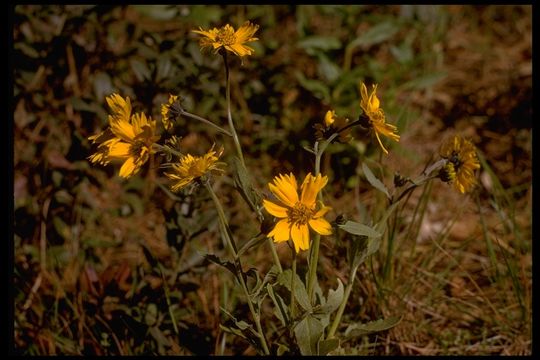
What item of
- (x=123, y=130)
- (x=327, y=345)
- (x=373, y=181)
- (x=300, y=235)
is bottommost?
(x=327, y=345)

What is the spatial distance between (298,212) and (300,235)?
5 centimetres

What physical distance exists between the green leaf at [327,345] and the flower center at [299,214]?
31 cm

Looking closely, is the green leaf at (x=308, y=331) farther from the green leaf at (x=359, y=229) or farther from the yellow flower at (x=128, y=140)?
the yellow flower at (x=128, y=140)

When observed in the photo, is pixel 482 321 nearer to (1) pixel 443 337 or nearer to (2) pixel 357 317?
(1) pixel 443 337

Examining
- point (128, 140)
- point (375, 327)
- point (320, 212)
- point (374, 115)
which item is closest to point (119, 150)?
point (128, 140)

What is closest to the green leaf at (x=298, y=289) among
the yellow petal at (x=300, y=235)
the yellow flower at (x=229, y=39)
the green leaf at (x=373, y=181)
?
the yellow petal at (x=300, y=235)

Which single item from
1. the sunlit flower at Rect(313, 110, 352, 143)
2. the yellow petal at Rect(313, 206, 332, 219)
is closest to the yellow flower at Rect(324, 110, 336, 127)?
the sunlit flower at Rect(313, 110, 352, 143)

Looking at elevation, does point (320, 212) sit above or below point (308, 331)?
above

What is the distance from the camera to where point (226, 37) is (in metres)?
1.38

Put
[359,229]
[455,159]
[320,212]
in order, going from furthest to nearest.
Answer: [455,159]
[359,229]
[320,212]

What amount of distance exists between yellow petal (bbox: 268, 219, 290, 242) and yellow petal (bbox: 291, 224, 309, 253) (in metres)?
0.01

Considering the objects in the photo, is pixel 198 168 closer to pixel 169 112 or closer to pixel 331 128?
pixel 169 112

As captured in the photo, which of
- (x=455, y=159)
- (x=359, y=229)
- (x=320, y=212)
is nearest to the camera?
(x=320, y=212)

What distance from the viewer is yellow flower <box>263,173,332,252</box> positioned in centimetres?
127
